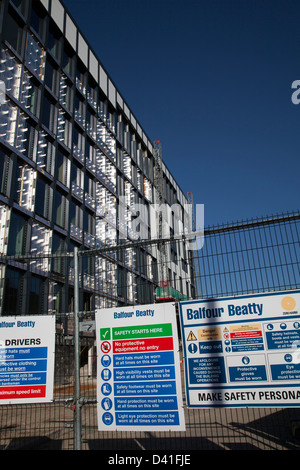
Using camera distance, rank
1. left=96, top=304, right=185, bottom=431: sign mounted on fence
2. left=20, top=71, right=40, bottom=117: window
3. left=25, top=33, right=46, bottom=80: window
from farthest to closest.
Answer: left=25, top=33, right=46, bottom=80: window → left=20, top=71, right=40, bottom=117: window → left=96, top=304, right=185, bottom=431: sign mounted on fence

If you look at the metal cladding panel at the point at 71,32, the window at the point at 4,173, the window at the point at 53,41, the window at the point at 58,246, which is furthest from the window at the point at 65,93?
the window at the point at 58,246

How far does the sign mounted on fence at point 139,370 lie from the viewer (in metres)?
5.39

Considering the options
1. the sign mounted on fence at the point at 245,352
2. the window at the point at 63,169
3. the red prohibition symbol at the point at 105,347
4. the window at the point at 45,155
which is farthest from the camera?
the window at the point at 63,169

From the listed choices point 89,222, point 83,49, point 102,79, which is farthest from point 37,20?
point 89,222

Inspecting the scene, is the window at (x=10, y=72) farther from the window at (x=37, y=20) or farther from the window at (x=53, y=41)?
the window at (x=53, y=41)

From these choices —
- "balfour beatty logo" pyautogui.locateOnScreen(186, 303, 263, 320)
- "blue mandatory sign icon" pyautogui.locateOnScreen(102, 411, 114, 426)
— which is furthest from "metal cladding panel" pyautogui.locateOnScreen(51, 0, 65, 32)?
"blue mandatory sign icon" pyautogui.locateOnScreen(102, 411, 114, 426)

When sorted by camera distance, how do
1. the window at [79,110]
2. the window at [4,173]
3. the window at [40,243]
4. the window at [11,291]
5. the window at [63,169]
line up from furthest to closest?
the window at [79,110] → the window at [63,169] → the window at [40,243] → the window at [4,173] → the window at [11,291]

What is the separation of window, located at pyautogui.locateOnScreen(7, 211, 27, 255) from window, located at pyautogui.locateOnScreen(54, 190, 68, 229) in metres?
4.06

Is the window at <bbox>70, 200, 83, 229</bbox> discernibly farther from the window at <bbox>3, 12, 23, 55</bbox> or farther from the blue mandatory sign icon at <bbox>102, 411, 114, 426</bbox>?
the blue mandatory sign icon at <bbox>102, 411, 114, 426</bbox>

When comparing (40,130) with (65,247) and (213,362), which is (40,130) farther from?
(213,362)

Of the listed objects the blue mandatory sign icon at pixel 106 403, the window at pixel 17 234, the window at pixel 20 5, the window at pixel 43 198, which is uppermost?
the window at pixel 20 5

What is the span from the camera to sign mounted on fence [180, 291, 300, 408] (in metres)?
5.14

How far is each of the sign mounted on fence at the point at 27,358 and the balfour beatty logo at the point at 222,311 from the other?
246cm

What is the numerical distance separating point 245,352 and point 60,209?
25.1m
